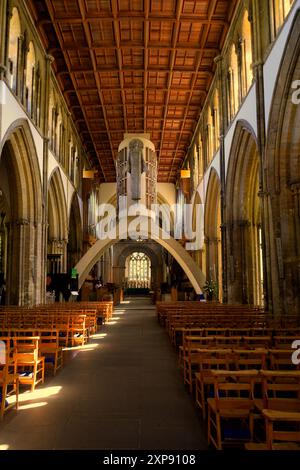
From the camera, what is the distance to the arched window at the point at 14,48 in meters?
13.3

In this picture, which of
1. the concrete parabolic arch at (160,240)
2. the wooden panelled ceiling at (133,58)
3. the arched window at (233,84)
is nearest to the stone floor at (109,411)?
the arched window at (233,84)

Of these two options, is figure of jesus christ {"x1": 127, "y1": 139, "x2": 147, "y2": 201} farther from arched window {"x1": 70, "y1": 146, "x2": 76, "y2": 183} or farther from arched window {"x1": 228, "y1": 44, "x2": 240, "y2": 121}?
arched window {"x1": 228, "y1": 44, "x2": 240, "y2": 121}

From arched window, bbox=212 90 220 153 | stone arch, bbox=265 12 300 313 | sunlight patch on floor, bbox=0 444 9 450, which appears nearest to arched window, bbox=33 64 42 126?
arched window, bbox=212 90 220 153

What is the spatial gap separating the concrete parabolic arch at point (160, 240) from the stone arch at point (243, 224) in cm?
507

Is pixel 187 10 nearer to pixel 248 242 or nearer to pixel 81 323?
pixel 248 242

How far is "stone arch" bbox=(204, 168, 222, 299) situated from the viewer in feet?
68.9

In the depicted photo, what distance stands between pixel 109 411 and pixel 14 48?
12.8 m

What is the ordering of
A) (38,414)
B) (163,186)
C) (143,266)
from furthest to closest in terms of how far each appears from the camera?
(143,266), (163,186), (38,414)

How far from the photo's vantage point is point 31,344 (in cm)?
587

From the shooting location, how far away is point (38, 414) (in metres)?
4.66

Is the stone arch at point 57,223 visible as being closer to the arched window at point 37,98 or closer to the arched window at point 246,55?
the arched window at point 37,98

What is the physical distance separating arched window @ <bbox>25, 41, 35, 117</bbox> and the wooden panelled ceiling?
3.67 feet
